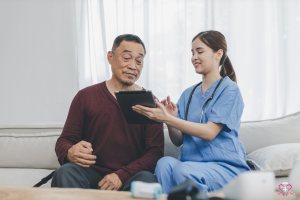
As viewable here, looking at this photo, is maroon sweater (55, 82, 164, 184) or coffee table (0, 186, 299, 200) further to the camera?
maroon sweater (55, 82, 164, 184)

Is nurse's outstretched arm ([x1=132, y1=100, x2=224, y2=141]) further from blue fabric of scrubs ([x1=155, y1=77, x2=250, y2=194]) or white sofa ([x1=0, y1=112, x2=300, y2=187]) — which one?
white sofa ([x1=0, y1=112, x2=300, y2=187])

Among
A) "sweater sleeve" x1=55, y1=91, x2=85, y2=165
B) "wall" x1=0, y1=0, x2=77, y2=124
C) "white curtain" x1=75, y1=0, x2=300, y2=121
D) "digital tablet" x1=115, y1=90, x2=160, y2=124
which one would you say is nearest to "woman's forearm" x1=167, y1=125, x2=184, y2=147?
"digital tablet" x1=115, y1=90, x2=160, y2=124

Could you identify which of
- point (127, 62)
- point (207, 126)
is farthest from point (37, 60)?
point (207, 126)

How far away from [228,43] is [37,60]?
175 cm

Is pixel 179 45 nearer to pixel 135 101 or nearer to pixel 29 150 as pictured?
pixel 135 101

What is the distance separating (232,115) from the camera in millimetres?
1125

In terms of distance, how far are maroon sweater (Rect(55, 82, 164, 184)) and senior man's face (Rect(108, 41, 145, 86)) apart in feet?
0.41

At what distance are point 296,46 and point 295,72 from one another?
23cm

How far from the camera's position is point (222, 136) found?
3.77ft

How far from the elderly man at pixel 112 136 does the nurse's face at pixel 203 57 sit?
309mm

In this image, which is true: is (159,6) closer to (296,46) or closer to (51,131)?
(296,46)

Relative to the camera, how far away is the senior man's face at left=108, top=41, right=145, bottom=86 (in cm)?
135

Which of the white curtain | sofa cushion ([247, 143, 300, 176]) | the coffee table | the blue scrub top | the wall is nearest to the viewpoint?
the coffee table

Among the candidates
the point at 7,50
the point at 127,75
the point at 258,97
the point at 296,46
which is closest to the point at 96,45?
the point at 7,50
